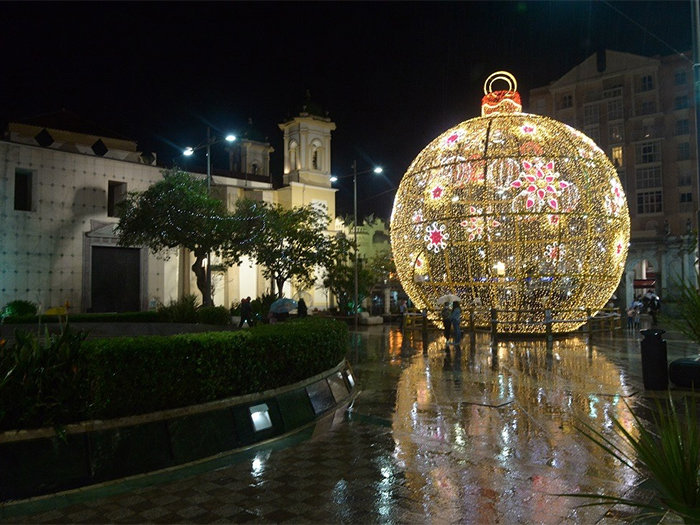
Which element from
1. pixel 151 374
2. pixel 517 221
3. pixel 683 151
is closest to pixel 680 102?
pixel 683 151

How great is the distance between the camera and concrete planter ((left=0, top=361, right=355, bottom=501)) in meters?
5.11

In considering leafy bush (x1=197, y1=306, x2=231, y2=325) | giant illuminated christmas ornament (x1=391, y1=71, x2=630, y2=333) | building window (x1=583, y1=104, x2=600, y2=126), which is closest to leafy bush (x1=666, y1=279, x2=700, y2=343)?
giant illuminated christmas ornament (x1=391, y1=71, x2=630, y2=333)

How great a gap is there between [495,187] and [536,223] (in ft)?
5.10

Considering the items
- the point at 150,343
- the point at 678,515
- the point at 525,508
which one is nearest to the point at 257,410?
the point at 150,343

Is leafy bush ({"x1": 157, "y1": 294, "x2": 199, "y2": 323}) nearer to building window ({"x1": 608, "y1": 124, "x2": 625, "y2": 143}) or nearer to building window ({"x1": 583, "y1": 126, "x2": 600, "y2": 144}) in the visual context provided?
building window ({"x1": 583, "y1": 126, "x2": 600, "y2": 144})

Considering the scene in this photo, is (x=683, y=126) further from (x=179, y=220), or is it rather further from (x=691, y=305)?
(x=691, y=305)

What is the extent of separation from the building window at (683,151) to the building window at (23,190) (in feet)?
154

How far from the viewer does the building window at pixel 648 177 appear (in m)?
47.3

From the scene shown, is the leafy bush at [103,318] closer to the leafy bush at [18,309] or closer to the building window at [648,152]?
→ the leafy bush at [18,309]

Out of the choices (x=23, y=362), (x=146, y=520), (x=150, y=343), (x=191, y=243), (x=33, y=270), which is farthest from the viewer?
(x=33, y=270)

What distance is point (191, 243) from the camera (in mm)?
24953

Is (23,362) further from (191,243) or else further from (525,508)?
(191,243)

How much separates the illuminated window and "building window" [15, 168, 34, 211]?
44.5 meters

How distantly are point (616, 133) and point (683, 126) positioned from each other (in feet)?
16.5
